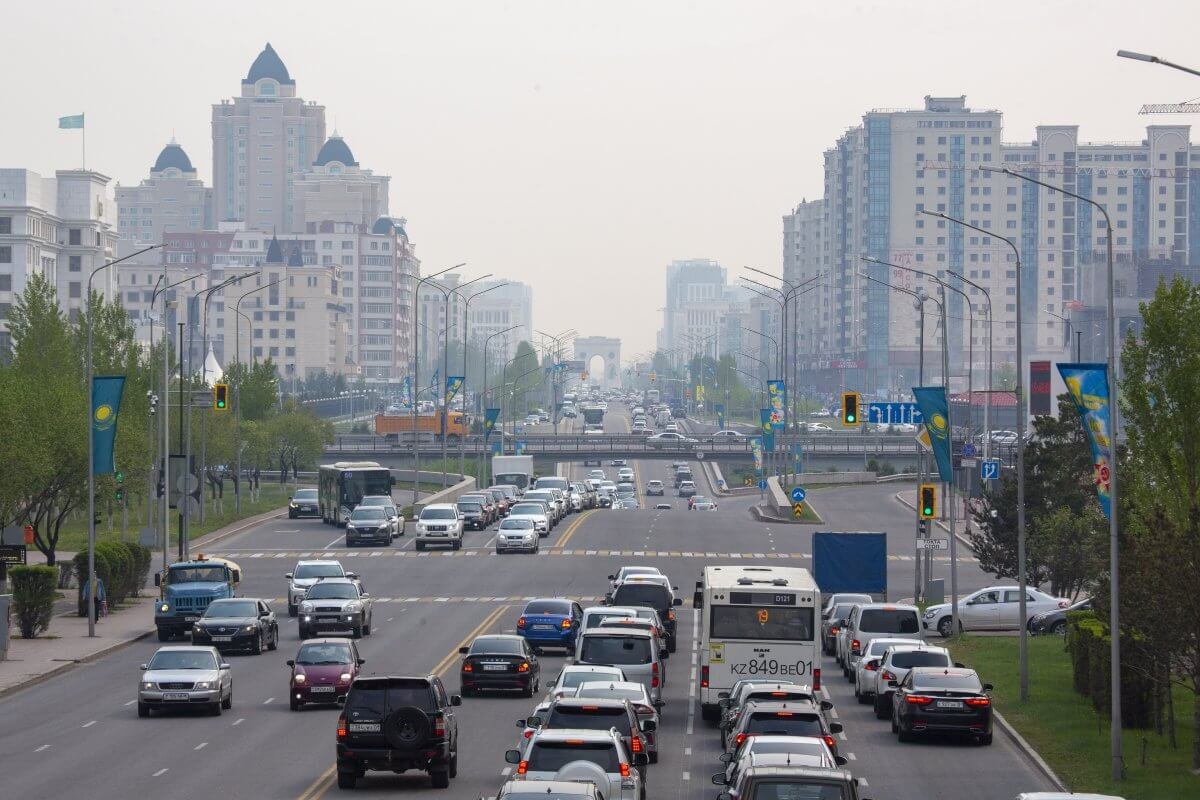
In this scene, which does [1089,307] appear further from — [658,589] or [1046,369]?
[658,589]

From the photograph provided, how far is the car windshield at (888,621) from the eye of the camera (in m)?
39.4

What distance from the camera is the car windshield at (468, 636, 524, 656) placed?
114 feet

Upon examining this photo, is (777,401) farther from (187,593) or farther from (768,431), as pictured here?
(187,593)

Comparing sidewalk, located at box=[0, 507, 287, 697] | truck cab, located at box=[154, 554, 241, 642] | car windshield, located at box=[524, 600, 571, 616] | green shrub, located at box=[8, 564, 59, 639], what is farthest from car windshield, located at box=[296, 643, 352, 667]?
green shrub, located at box=[8, 564, 59, 639]

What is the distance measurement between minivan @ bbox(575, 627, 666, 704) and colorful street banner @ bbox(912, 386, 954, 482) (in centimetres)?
1744

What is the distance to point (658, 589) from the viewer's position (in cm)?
4453

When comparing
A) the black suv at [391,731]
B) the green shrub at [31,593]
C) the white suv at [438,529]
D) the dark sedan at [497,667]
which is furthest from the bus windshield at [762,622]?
the white suv at [438,529]

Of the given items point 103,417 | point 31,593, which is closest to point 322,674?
point 31,593

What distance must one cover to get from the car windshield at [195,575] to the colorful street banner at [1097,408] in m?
25.6

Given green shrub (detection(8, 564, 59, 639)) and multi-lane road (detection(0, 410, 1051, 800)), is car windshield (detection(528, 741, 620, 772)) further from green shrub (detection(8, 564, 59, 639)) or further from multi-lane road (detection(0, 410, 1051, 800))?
green shrub (detection(8, 564, 59, 639))

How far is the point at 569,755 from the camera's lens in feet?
63.9

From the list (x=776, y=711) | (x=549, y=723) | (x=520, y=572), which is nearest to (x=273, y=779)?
(x=549, y=723)

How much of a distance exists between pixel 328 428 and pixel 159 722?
3234 inches

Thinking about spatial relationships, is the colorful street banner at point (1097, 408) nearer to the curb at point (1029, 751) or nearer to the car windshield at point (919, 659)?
the curb at point (1029, 751)
